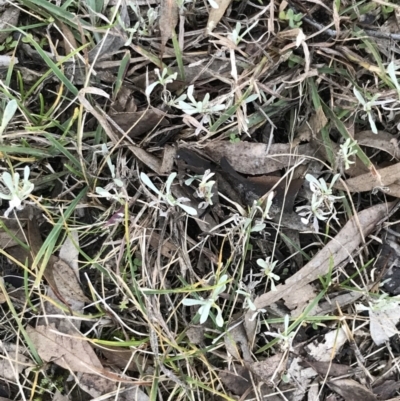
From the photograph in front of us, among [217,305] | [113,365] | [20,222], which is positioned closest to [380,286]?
[217,305]

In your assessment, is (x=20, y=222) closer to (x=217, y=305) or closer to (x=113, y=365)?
(x=113, y=365)

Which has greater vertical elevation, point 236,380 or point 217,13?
point 217,13

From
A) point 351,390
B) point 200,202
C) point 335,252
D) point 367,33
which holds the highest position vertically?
point 367,33

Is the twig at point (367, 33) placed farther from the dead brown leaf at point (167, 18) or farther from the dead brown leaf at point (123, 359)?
the dead brown leaf at point (123, 359)

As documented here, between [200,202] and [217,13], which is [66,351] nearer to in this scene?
[200,202]

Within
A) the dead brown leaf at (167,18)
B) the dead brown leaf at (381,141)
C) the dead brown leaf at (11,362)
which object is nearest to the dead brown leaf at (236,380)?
the dead brown leaf at (11,362)

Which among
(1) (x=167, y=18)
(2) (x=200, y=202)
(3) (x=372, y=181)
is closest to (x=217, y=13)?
(1) (x=167, y=18)

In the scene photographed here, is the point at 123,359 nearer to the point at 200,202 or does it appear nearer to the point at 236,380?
the point at 236,380

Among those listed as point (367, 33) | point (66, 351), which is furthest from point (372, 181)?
point (66, 351)
